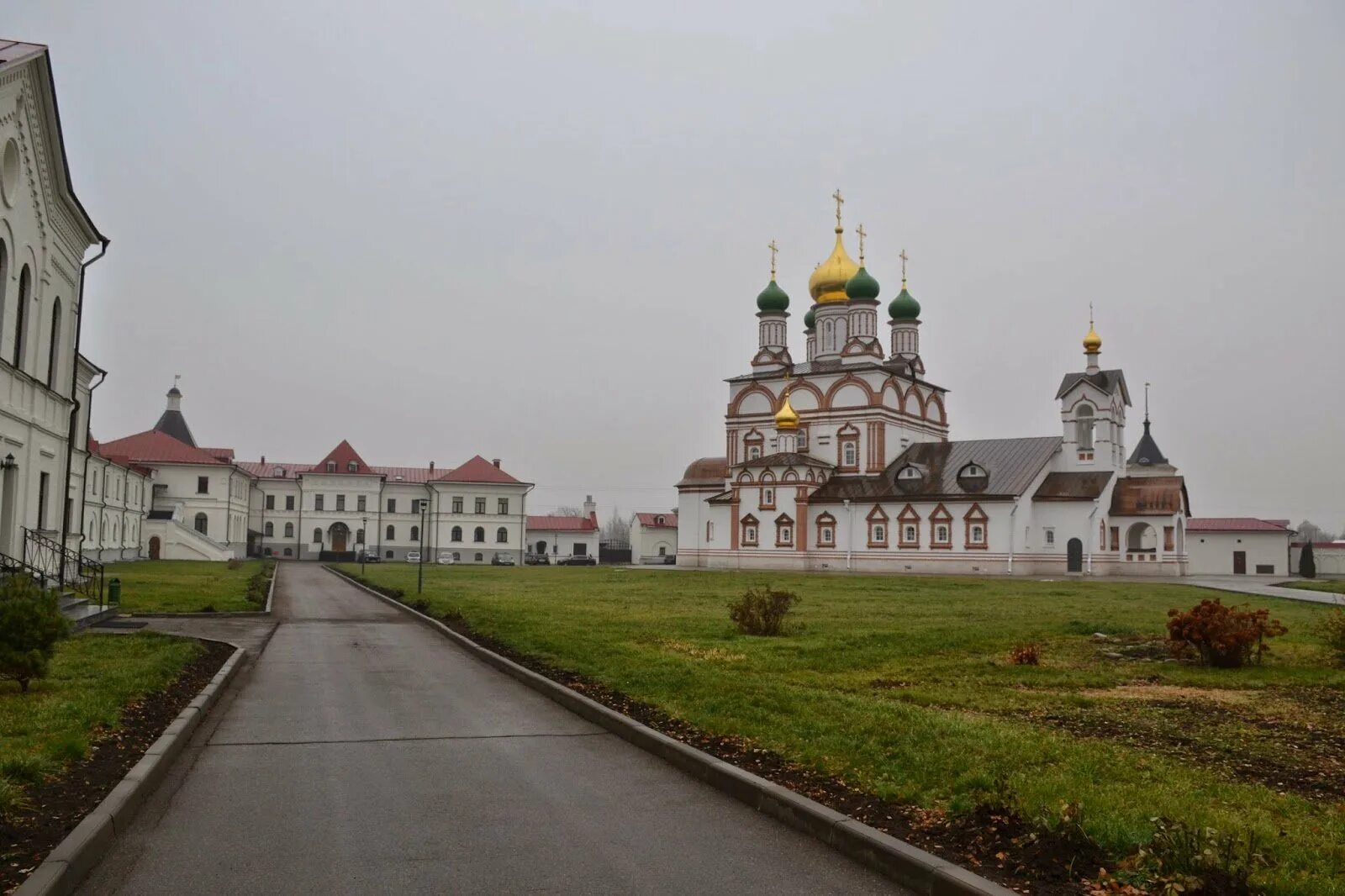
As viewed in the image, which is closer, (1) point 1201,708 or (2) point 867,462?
(1) point 1201,708

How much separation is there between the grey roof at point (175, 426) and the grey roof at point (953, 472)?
51.9 m

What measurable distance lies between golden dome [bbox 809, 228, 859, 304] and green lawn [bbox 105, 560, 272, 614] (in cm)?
3714

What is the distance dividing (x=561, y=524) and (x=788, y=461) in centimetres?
3994

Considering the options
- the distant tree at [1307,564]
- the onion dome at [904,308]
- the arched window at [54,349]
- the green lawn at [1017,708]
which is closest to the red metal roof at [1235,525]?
the distant tree at [1307,564]

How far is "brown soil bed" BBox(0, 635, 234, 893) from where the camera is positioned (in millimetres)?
5723

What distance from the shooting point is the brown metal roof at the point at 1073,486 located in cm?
5244

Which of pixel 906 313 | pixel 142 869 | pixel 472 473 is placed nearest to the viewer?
pixel 142 869

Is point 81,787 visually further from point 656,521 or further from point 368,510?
point 656,521

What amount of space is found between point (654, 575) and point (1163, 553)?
25.4 meters

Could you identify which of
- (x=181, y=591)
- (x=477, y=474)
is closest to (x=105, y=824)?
(x=181, y=591)

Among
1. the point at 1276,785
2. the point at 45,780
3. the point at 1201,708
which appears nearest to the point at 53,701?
the point at 45,780

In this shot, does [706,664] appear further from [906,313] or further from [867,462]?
[906,313]

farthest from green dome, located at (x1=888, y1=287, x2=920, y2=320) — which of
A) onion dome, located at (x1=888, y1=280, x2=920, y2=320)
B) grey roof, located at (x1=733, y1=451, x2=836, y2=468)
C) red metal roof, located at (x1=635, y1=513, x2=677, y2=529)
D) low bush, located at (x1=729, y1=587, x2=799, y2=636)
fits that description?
low bush, located at (x1=729, y1=587, x2=799, y2=636)

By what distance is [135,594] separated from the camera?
86.8 feet
